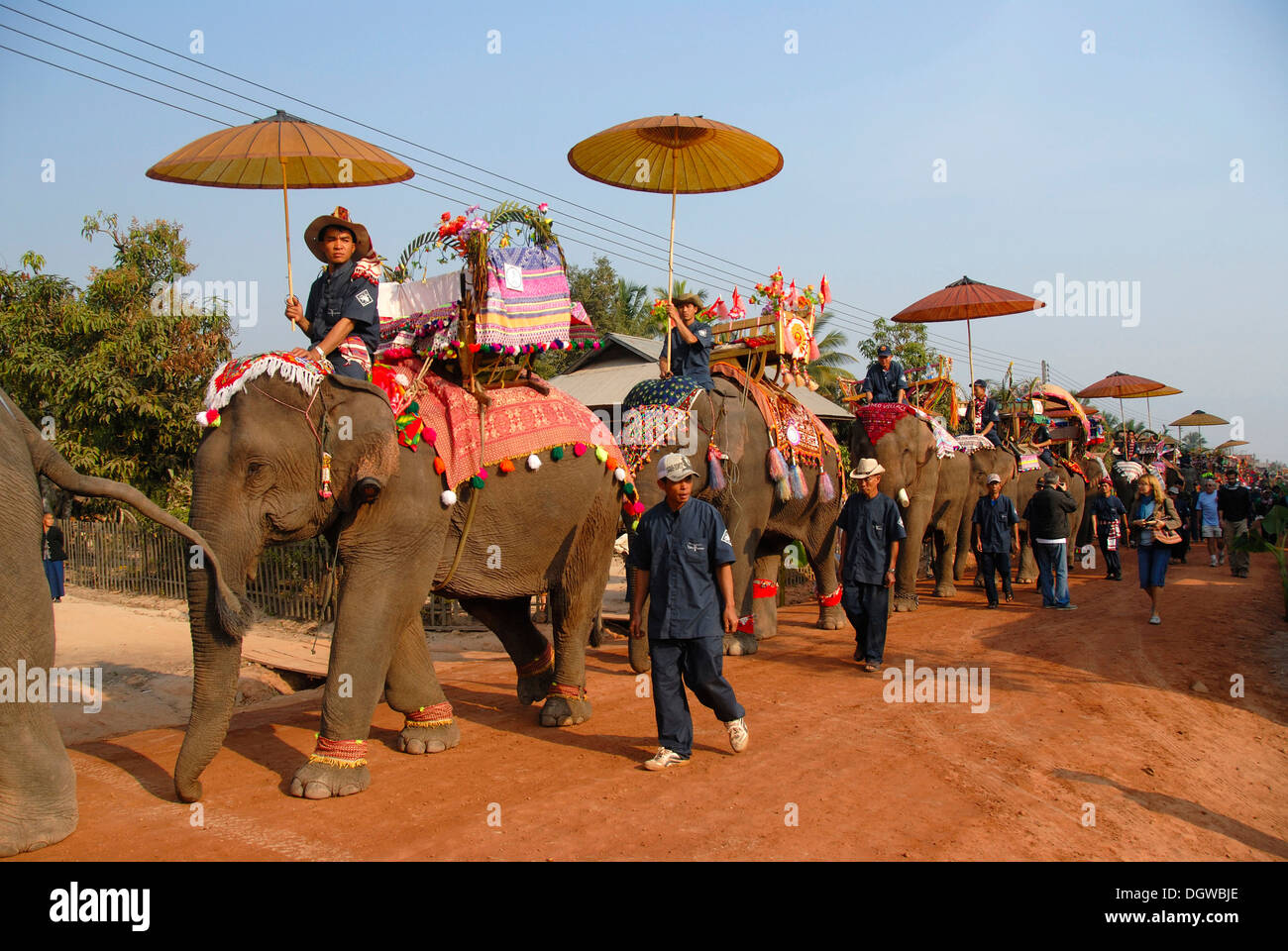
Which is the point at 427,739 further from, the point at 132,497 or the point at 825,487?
the point at 825,487

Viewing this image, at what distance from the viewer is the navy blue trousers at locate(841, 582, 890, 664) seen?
8359 millimetres

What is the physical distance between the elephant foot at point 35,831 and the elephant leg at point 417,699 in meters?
1.87

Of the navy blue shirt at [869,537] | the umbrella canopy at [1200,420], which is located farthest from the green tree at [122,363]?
the umbrella canopy at [1200,420]

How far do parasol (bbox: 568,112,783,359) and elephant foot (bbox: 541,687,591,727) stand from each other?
127 inches

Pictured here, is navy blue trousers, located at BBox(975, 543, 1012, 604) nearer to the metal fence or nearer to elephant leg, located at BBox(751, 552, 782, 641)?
elephant leg, located at BBox(751, 552, 782, 641)

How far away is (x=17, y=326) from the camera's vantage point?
54.4 feet

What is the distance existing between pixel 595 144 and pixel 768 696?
15.5ft

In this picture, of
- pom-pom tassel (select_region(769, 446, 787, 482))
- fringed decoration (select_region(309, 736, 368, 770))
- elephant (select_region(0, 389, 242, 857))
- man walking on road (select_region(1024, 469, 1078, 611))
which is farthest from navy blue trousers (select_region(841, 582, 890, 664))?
elephant (select_region(0, 389, 242, 857))

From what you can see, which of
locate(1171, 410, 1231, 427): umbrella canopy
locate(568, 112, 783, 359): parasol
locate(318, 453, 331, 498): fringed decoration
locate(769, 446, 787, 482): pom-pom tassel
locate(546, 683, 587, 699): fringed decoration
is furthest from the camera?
locate(1171, 410, 1231, 427): umbrella canopy

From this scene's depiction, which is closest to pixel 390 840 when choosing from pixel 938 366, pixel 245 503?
pixel 245 503

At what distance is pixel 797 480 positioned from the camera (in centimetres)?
938

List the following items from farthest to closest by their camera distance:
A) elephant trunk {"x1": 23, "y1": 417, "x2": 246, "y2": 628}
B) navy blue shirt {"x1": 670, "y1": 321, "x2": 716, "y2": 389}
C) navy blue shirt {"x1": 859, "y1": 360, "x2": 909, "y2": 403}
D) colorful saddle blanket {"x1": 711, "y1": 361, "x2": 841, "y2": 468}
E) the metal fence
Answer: the metal fence < navy blue shirt {"x1": 859, "y1": 360, "x2": 909, "y2": 403} < colorful saddle blanket {"x1": 711, "y1": 361, "x2": 841, "y2": 468} < navy blue shirt {"x1": 670, "y1": 321, "x2": 716, "y2": 389} < elephant trunk {"x1": 23, "y1": 417, "x2": 246, "y2": 628}

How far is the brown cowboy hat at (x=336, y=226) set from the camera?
5773 millimetres

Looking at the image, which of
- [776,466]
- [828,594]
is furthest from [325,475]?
[828,594]
